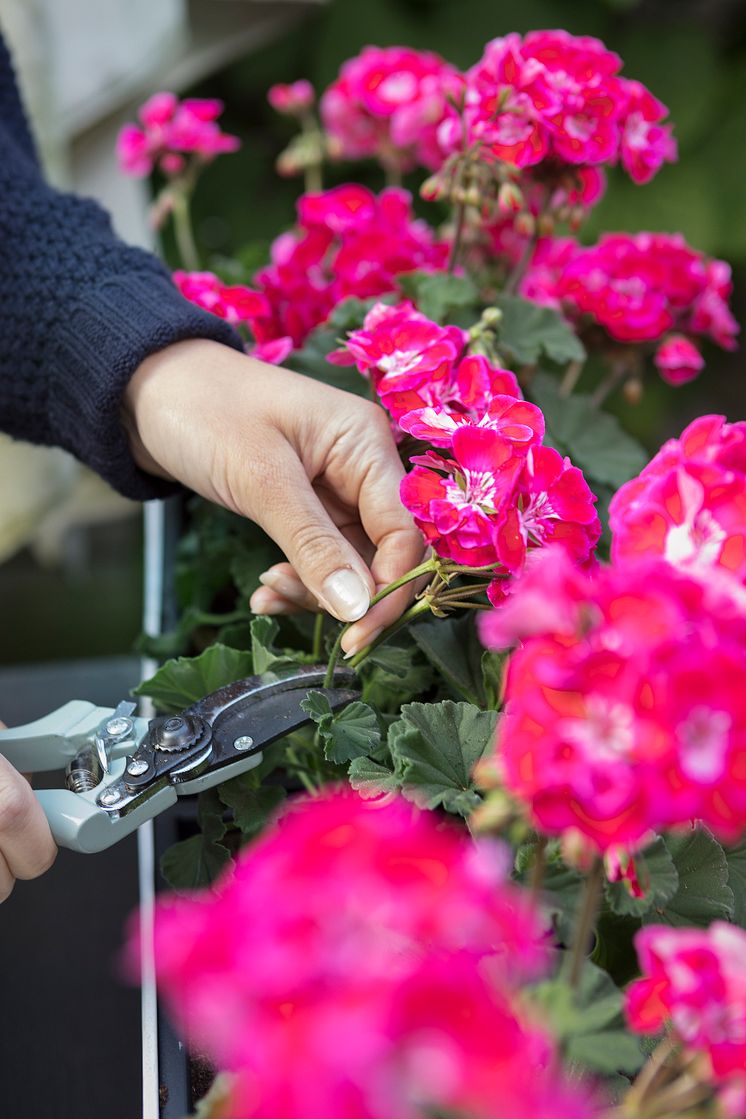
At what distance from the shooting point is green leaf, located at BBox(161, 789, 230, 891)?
0.60m

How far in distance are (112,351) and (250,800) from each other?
1.15 ft

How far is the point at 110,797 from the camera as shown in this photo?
0.55 meters

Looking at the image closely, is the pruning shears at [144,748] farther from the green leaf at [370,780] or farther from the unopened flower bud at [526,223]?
the unopened flower bud at [526,223]

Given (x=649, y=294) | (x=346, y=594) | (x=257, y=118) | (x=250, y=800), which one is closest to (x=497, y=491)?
(x=346, y=594)

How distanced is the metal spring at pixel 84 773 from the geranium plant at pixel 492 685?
0.07 metres

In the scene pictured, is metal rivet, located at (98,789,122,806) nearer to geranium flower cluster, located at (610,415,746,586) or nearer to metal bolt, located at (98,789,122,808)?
metal bolt, located at (98,789,122,808)

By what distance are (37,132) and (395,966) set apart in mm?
1330

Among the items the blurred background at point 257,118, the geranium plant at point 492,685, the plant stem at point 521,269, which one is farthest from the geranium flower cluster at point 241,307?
the blurred background at point 257,118

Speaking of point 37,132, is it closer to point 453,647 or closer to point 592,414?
point 592,414

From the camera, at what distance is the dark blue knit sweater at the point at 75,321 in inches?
30.1

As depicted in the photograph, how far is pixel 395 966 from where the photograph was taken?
247 mm

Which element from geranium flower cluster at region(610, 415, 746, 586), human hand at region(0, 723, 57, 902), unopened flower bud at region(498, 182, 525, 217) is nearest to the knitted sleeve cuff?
unopened flower bud at region(498, 182, 525, 217)

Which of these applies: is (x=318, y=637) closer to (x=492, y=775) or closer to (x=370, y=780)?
(x=370, y=780)

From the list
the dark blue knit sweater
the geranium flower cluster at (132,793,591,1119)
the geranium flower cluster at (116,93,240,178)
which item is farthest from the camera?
the geranium flower cluster at (116,93,240,178)
